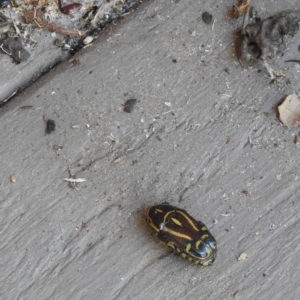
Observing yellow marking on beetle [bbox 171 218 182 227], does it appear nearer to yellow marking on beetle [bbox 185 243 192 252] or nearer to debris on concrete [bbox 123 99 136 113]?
yellow marking on beetle [bbox 185 243 192 252]

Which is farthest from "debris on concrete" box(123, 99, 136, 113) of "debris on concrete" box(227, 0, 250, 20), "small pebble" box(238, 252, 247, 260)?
"small pebble" box(238, 252, 247, 260)

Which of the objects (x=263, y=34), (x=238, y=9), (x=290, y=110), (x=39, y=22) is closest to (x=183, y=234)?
(x=290, y=110)

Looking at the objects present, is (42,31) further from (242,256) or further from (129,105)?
(242,256)

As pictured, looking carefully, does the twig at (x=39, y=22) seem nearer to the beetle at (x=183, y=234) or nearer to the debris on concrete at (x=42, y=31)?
the debris on concrete at (x=42, y=31)

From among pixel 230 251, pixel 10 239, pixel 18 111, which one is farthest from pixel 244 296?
pixel 18 111

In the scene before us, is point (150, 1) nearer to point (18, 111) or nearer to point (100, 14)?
point (100, 14)

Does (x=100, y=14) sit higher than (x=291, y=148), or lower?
higher
